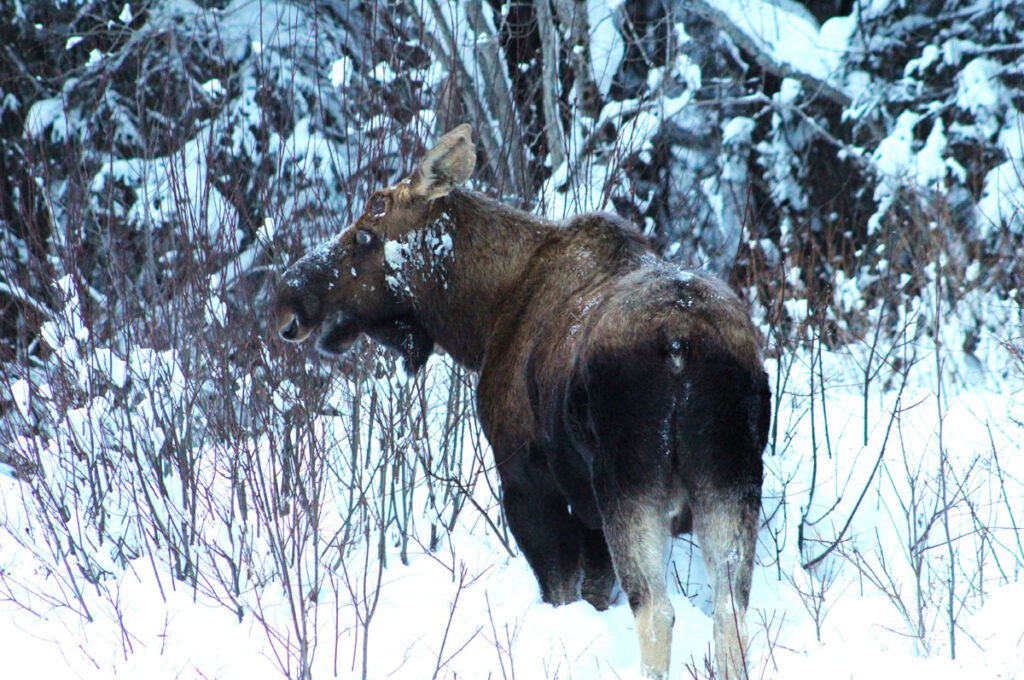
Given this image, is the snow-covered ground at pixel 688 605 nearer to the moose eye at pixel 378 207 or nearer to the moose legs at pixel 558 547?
the moose legs at pixel 558 547

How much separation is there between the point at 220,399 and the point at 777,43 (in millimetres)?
8620

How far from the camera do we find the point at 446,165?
467 centimetres

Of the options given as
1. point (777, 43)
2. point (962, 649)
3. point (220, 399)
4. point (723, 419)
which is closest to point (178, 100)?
point (220, 399)

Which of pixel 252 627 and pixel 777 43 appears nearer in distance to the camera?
pixel 252 627

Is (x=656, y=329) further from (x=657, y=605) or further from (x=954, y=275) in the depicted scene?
(x=954, y=275)

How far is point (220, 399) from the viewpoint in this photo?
546 centimetres

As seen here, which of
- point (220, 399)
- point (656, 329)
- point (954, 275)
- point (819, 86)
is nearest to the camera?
point (656, 329)

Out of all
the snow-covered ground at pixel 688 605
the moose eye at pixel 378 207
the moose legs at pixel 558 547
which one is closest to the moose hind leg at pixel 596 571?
the moose legs at pixel 558 547

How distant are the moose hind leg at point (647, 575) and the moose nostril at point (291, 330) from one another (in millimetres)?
1919

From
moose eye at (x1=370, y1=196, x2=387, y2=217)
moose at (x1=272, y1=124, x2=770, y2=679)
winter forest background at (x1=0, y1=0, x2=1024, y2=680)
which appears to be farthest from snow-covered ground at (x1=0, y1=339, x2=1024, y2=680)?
moose eye at (x1=370, y1=196, x2=387, y2=217)

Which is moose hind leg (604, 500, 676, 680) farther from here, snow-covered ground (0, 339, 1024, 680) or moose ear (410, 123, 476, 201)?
moose ear (410, 123, 476, 201)

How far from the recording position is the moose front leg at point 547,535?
14.0 ft

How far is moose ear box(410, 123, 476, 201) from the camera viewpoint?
4.56 meters

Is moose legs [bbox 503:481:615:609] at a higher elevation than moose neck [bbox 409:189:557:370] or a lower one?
lower
